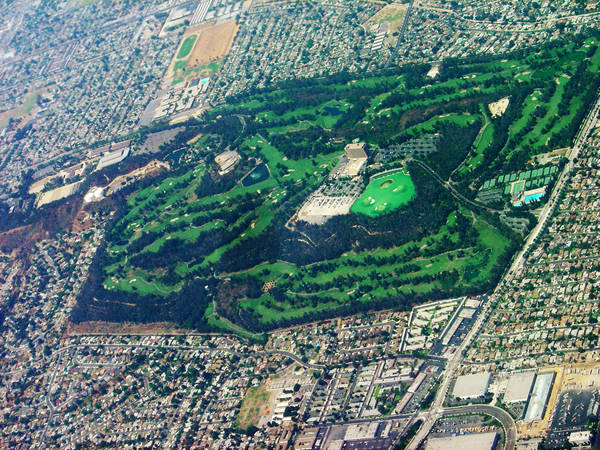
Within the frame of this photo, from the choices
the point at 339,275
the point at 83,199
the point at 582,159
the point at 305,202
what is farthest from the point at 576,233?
the point at 83,199

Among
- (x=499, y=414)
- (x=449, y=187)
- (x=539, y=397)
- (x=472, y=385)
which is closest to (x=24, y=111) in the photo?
(x=449, y=187)

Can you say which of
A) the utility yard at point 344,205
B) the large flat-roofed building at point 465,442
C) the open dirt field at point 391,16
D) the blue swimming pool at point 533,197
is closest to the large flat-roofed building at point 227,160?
the utility yard at point 344,205

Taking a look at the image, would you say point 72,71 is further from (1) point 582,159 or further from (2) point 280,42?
(1) point 582,159

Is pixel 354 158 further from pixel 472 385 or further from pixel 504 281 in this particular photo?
pixel 472 385

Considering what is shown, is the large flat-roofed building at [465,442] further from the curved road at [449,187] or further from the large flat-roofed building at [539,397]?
the curved road at [449,187]

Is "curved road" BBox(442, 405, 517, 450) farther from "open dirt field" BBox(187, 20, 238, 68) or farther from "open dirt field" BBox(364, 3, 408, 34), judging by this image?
"open dirt field" BBox(187, 20, 238, 68)

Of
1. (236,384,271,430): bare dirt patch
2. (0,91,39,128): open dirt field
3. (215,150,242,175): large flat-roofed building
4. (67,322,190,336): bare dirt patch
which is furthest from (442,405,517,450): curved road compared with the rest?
(0,91,39,128): open dirt field
